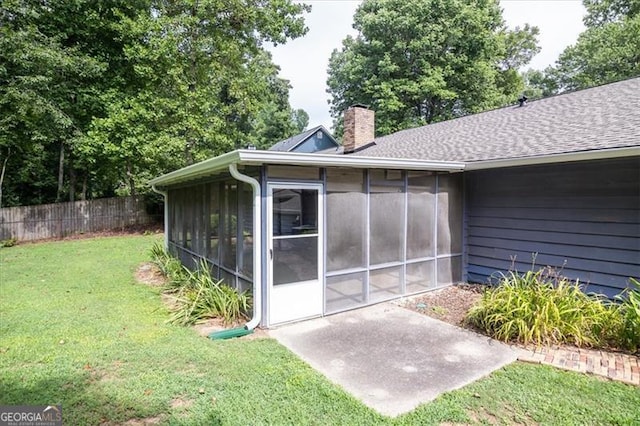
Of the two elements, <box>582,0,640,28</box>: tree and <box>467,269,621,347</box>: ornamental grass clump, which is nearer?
<box>467,269,621,347</box>: ornamental grass clump

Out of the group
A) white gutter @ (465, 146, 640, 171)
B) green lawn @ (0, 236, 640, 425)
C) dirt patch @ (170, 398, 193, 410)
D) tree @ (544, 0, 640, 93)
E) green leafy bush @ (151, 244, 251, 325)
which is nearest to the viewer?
green lawn @ (0, 236, 640, 425)

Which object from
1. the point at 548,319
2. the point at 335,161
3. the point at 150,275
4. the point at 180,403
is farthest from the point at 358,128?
the point at 180,403

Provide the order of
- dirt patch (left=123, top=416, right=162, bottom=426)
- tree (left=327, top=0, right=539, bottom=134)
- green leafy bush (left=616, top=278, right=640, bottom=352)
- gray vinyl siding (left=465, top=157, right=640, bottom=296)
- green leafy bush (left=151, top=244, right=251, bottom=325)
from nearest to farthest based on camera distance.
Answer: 1. dirt patch (left=123, top=416, right=162, bottom=426)
2. green leafy bush (left=616, top=278, right=640, bottom=352)
3. gray vinyl siding (left=465, top=157, right=640, bottom=296)
4. green leafy bush (left=151, top=244, right=251, bottom=325)
5. tree (left=327, top=0, right=539, bottom=134)

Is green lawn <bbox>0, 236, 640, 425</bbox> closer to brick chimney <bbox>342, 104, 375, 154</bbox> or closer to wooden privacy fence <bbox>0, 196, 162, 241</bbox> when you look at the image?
brick chimney <bbox>342, 104, 375, 154</bbox>

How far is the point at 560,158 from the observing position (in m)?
5.16

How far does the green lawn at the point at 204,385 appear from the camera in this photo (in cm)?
286

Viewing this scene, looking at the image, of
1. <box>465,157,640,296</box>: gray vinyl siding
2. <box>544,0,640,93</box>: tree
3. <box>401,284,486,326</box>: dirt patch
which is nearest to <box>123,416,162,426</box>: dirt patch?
<box>401,284,486,326</box>: dirt patch

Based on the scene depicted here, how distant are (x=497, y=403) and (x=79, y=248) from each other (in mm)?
13684

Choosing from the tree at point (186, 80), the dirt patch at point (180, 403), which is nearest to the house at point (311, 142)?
the tree at point (186, 80)

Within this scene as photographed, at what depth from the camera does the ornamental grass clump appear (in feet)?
14.2

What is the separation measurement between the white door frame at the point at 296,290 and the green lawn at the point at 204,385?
2.05 feet

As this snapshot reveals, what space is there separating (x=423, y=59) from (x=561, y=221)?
1637 centimetres

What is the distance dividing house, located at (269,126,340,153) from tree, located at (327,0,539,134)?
3255mm

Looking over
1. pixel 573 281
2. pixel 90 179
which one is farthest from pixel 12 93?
pixel 573 281
